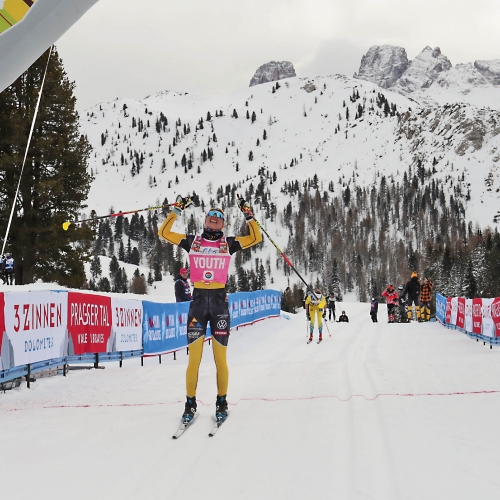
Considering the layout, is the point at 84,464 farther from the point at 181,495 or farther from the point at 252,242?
the point at 252,242

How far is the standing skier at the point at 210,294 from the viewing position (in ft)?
18.5

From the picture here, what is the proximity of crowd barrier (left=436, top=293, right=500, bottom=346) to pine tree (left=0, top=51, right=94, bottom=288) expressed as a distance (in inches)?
625

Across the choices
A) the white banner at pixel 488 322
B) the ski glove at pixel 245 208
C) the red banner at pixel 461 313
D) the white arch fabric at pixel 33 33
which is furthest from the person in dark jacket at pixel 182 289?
the white arch fabric at pixel 33 33

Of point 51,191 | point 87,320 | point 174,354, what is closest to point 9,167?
point 51,191

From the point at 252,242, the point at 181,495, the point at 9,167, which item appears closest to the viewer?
the point at 181,495

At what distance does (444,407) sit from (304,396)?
169 centimetres

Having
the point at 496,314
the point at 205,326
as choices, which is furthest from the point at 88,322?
the point at 496,314

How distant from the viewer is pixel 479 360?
9703 millimetres

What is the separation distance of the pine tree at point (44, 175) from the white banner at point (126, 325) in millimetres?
10221

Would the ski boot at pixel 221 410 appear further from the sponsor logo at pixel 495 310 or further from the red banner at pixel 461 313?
the red banner at pixel 461 313

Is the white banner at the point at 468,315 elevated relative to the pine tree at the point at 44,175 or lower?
lower

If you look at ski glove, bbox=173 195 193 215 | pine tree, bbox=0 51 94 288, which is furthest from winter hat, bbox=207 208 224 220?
pine tree, bbox=0 51 94 288

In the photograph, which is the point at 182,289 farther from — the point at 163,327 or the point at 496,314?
the point at 496,314

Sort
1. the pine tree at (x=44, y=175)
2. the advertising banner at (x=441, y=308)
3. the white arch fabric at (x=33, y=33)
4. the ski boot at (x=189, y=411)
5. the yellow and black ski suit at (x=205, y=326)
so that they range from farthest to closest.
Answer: the advertising banner at (x=441, y=308) < the pine tree at (x=44, y=175) < the yellow and black ski suit at (x=205, y=326) < the ski boot at (x=189, y=411) < the white arch fabric at (x=33, y=33)
